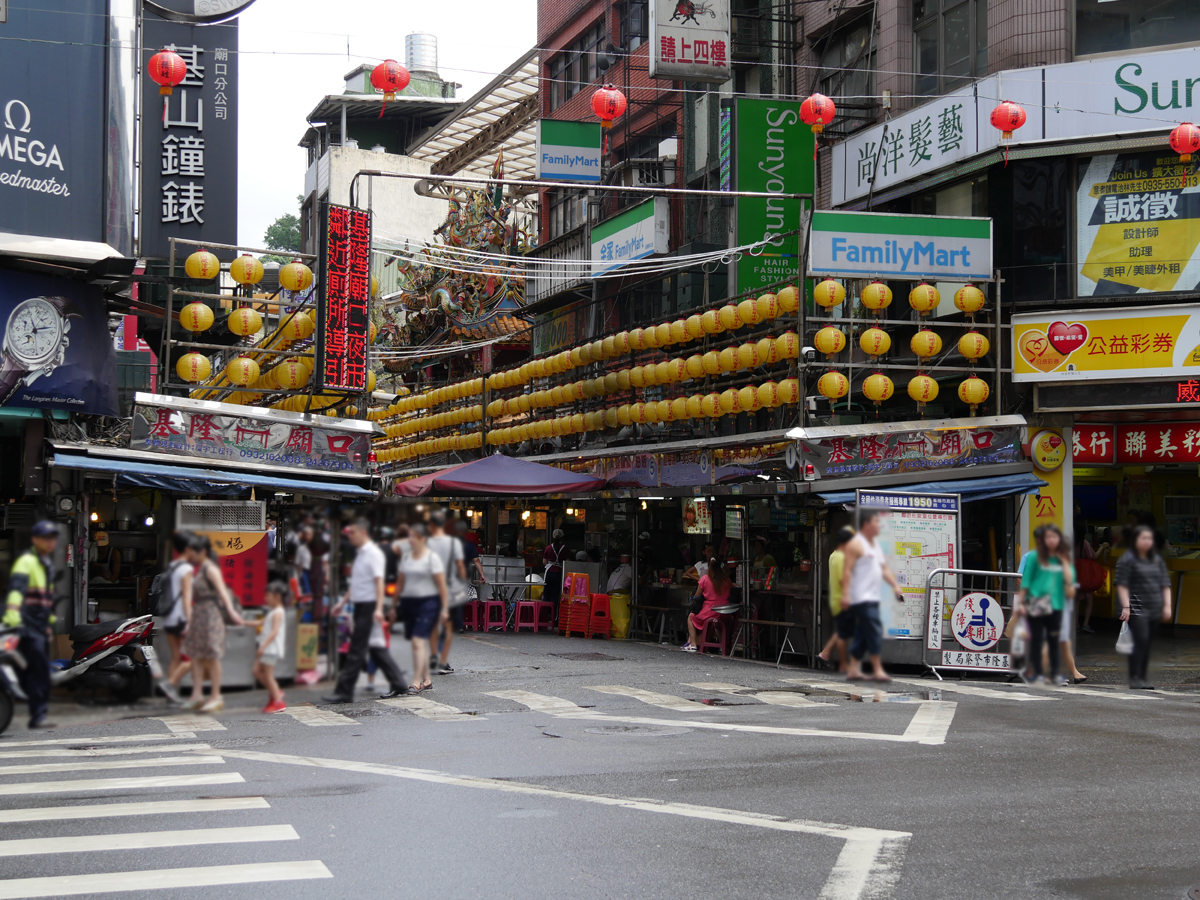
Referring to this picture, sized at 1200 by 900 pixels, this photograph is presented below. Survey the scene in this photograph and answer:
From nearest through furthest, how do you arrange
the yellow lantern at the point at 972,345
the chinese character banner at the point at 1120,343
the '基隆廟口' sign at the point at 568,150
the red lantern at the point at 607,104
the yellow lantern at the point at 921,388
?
the yellow lantern at the point at 972,345 → the yellow lantern at the point at 921,388 → the red lantern at the point at 607,104 → the chinese character banner at the point at 1120,343 → the '基隆廟口' sign at the point at 568,150

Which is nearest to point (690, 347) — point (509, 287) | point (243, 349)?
point (509, 287)

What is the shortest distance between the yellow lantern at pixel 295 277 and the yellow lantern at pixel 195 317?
56cm

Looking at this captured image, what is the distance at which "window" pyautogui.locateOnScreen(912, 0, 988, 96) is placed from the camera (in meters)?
42.0

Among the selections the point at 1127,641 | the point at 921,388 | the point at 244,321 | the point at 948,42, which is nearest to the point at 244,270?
the point at 244,321

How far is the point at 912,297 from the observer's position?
1066 cm

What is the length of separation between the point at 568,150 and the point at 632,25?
12.9 m

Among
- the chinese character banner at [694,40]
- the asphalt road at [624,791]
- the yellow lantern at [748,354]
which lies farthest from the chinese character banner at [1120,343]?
the asphalt road at [624,791]

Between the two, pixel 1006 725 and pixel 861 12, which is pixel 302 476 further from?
pixel 1006 725

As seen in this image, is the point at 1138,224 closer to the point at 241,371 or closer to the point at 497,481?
the point at 497,481

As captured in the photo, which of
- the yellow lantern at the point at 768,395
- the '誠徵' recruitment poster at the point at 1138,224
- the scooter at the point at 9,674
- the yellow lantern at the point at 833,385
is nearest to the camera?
the scooter at the point at 9,674

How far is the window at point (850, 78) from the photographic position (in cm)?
4775

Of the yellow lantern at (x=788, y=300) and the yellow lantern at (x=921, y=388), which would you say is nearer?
the yellow lantern at (x=921, y=388)

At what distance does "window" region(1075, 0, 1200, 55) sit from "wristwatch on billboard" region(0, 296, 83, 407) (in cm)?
3871

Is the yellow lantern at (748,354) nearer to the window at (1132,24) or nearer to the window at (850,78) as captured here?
the window at (1132,24)
